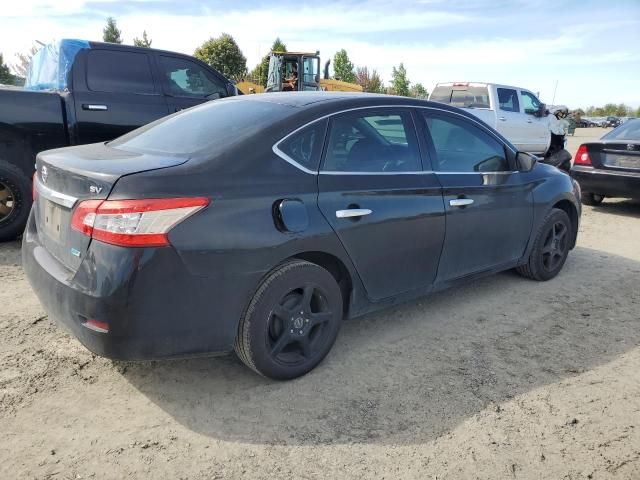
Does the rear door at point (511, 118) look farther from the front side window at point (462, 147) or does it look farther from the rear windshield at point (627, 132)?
the front side window at point (462, 147)

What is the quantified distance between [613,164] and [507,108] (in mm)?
5258

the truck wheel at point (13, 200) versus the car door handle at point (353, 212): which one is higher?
the car door handle at point (353, 212)

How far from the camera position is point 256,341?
277 cm

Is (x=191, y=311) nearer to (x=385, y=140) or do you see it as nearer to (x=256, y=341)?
(x=256, y=341)

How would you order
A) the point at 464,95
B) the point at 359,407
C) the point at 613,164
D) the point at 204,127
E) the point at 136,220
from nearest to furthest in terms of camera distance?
1. the point at 136,220
2. the point at 359,407
3. the point at 204,127
4. the point at 613,164
5. the point at 464,95

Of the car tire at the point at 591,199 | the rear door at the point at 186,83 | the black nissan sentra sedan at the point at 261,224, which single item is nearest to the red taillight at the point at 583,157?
the car tire at the point at 591,199

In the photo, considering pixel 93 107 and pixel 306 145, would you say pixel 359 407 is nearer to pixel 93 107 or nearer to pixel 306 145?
pixel 306 145

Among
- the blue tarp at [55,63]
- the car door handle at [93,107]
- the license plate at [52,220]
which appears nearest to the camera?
the license plate at [52,220]

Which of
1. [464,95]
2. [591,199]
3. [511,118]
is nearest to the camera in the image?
[591,199]

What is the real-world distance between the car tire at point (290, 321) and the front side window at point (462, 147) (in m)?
1.30

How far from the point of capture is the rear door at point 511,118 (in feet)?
41.1

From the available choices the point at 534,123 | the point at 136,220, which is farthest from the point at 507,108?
the point at 136,220

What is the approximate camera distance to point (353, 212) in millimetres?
3072

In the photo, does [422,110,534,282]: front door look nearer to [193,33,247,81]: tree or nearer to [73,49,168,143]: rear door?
[73,49,168,143]: rear door
